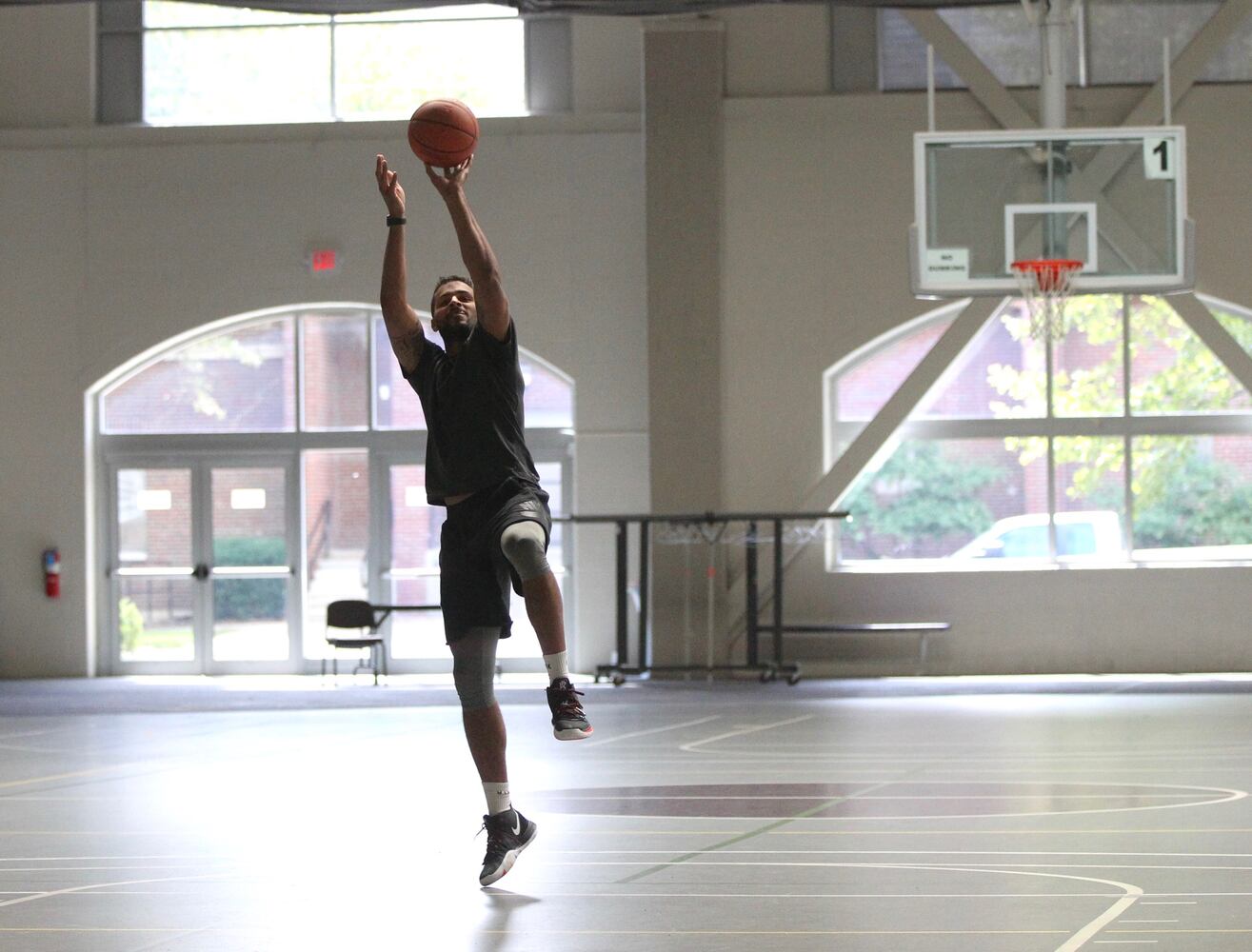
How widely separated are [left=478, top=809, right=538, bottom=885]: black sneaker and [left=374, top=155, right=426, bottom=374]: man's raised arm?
1284 mm

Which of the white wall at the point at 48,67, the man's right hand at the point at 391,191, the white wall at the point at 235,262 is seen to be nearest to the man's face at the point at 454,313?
the man's right hand at the point at 391,191

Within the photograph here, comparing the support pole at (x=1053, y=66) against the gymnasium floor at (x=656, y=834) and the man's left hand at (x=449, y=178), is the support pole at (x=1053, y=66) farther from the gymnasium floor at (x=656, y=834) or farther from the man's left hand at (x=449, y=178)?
the man's left hand at (x=449, y=178)

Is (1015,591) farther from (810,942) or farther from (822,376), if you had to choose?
(810,942)

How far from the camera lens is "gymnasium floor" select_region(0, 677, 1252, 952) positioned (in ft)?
12.5

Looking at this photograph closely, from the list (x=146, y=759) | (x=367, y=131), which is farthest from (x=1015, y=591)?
(x=146, y=759)

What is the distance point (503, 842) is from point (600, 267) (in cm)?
1117

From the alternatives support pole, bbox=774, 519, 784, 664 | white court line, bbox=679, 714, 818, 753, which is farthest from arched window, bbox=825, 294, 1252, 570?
white court line, bbox=679, 714, 818, 753

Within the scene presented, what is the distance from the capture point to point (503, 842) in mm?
4531

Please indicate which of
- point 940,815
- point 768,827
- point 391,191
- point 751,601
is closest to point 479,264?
point 391,191

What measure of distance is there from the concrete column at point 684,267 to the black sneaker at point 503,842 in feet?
32.8

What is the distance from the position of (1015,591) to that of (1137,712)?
4367 mm

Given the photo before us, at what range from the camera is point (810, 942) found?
3557mm

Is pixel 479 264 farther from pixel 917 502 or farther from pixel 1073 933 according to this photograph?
pixel 917 502

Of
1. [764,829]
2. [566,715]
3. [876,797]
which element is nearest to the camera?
[566,715]
